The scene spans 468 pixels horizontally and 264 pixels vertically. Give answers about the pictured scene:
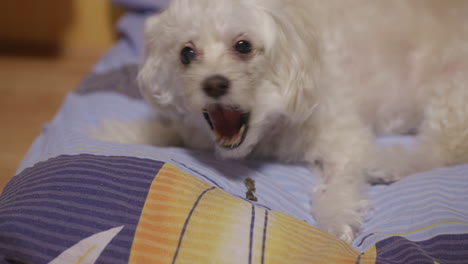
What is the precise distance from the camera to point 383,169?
1.40m

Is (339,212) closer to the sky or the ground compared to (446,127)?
closer to the ground

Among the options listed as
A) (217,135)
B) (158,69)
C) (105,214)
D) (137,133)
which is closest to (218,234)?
(105,214)

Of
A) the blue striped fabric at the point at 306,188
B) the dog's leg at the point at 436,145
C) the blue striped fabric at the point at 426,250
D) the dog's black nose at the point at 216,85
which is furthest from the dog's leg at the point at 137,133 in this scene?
the blue striped fabric at the point at 426,250

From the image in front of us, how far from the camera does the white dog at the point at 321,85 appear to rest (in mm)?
1209

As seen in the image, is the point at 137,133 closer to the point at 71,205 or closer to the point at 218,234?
the point at 71,205

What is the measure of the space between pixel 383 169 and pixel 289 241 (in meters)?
0.54

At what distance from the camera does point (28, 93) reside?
97.0 inches

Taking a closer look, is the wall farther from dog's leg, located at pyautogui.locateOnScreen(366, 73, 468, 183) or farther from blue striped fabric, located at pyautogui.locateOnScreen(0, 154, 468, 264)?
dog's leg, located at pyautogui.locateOnScreen(366, 73, 468, 183)

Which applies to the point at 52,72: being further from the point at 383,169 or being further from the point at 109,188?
the point at 383,169

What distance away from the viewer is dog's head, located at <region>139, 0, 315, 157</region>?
1.18 metres

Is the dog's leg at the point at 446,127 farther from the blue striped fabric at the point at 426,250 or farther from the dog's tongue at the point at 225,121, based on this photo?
the dog's tongue at the point at 225,121

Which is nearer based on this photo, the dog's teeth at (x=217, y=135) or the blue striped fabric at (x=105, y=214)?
the blue striped fabric at (x=105, y=214)

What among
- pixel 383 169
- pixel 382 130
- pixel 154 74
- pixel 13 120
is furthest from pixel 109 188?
pixel 13 120

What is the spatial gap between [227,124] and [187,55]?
0.75 ft
